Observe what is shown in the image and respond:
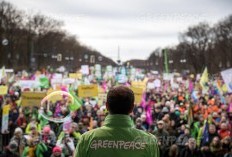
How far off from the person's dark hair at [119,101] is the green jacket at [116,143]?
3.6 inches

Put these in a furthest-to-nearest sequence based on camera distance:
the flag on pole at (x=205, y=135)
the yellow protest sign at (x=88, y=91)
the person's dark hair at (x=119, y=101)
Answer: the yellow protest sign at (x=88, y=91)
the flag on pole at (x=205, y=135)
the person's dark hair at (x=119, y=101)

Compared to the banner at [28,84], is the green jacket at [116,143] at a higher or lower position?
higher

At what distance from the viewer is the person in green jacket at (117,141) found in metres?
2.72

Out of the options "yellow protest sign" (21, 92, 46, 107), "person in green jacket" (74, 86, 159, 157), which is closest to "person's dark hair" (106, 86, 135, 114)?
"person in green jacket" (74, 86, 159, 157)

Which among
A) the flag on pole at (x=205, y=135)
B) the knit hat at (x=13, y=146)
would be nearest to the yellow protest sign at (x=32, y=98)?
the knit hat at (x=13, y=146)

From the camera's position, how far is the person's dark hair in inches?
112

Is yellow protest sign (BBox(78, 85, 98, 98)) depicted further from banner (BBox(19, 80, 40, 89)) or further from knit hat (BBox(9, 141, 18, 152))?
knit hat (BBox(9, 141, 18, 152))

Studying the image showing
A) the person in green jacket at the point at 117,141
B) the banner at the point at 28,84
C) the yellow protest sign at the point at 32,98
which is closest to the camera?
the person in green jacket at the point at 117,141

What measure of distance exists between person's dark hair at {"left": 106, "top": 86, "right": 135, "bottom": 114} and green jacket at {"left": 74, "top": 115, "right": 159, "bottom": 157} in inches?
3.6

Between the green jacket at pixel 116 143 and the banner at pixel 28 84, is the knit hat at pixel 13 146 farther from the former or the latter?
the banner at pixel 28 84

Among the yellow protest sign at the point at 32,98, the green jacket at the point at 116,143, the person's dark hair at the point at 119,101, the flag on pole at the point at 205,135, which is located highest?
the person's dark hair at the point at 119,101

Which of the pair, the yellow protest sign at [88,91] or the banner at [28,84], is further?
the banner at [28,84]

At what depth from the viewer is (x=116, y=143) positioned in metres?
2.73

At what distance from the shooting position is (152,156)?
2762mm
